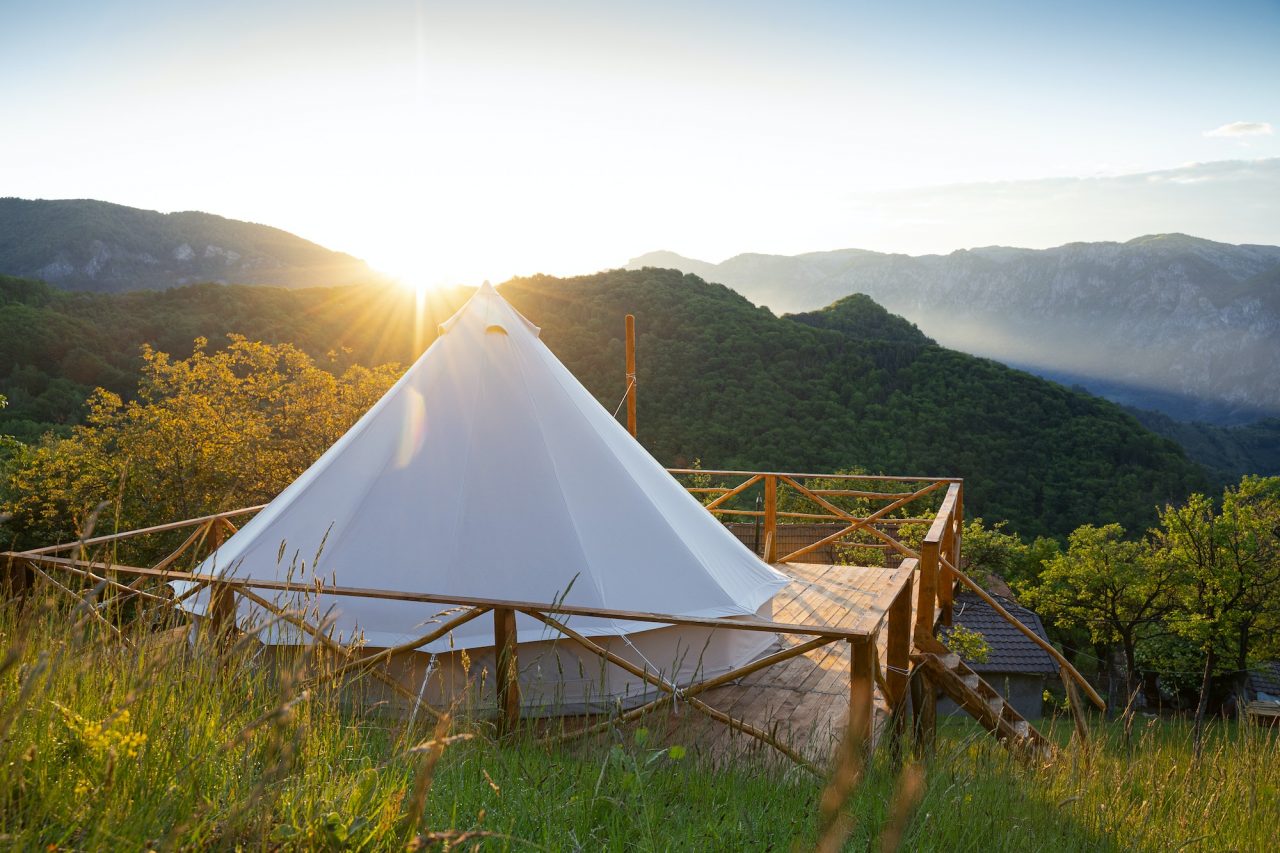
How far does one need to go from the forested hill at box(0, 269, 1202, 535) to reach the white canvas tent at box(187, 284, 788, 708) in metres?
19.6

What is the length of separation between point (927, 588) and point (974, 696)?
0.73 metres

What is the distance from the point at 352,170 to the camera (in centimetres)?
1058

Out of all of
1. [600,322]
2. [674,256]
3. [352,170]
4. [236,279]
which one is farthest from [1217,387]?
[352,170]

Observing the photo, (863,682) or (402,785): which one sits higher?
(402,785)

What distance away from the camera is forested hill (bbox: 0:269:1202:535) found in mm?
23484

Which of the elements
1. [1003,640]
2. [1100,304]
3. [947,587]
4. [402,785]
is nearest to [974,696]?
[947,587]

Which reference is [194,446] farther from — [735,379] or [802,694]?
[735,379]

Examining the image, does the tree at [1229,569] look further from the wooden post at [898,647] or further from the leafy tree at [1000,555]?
the wooden post at [898,647]

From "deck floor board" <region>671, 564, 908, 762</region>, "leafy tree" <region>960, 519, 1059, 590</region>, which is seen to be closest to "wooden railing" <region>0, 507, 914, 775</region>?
"deck floor board" <region>671, 564, 908, 762</region>

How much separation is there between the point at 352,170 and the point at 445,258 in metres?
3.57

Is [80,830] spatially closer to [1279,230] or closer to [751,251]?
[1279,230]

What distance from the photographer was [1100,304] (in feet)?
516

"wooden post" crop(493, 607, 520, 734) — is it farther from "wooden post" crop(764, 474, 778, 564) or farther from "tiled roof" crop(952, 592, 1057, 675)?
"tiled roof" crop(952, 592, 1057, 675)

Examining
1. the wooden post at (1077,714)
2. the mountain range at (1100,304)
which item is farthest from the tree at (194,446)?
the mountain range at (1100,304)
